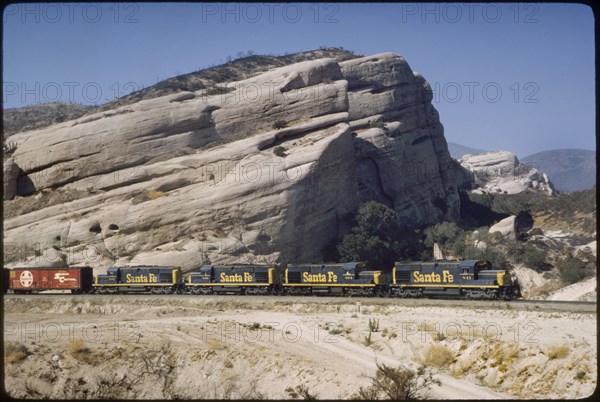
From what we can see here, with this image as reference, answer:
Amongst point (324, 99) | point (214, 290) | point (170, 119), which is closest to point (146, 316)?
point (214, 290)

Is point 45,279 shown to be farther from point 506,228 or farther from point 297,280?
point 506,228

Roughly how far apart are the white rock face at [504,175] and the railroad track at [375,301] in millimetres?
100969

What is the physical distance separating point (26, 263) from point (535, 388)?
57.3m

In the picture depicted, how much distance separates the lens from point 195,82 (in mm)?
97188

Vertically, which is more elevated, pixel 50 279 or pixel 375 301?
pixel 50 279

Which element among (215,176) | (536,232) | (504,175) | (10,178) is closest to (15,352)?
(215,176)

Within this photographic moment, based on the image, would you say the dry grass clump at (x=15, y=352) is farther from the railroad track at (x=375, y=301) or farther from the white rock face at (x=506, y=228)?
the white rock face at (x=506, y=228)

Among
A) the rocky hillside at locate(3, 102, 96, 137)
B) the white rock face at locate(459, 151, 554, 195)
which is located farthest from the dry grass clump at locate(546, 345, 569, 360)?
the rocky hillside at locate(3, 102, 96, 137)

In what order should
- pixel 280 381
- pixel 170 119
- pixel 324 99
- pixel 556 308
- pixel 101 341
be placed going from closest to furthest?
pixel 280 381 → pixel 101 341 → pixel 556 308 → pixel 170 119 → pixel 324 99

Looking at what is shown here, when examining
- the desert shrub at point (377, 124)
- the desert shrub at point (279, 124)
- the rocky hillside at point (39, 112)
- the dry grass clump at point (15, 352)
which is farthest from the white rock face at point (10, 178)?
the desert shrub at point (377, 124)

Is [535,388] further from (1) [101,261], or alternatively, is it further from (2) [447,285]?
(1) [101,261]

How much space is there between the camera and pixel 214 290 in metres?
51.0

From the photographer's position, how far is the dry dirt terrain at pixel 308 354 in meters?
23.8

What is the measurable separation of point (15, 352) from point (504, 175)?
6168 inches
